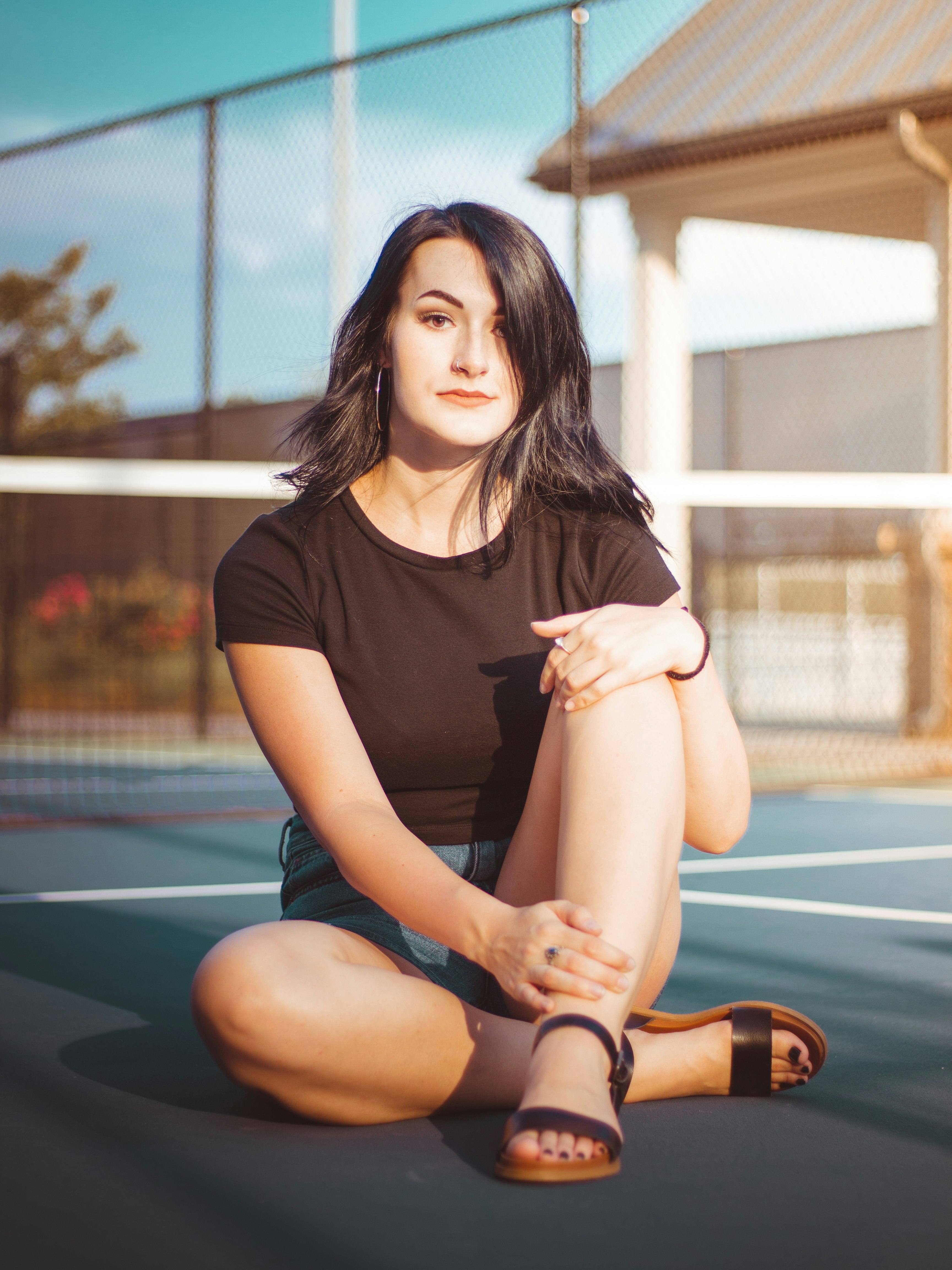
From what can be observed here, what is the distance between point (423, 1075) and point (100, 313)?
7512mm

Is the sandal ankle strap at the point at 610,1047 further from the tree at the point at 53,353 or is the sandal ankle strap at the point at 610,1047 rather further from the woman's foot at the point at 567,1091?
the tree at the point at 53,353

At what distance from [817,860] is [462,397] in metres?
2.26

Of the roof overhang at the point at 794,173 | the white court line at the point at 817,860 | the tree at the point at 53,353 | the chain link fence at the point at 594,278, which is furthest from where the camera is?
the tree at the point at 53,353

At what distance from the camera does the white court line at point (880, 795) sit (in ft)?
16.3

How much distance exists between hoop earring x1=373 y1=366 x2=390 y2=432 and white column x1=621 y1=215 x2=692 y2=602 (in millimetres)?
4045

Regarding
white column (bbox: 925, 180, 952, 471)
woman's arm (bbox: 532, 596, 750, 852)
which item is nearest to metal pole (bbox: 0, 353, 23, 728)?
white column (bbox: 925, 180, 952, 471)

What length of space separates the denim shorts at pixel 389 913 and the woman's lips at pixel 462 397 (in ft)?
1.82

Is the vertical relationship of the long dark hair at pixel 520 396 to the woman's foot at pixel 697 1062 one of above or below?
above

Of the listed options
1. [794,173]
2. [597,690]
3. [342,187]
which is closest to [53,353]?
[342,187]

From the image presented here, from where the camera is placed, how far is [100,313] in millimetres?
8289

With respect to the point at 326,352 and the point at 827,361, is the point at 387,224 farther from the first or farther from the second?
the point at 827,361

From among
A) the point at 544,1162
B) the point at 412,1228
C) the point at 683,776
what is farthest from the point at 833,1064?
the point at 412,1228

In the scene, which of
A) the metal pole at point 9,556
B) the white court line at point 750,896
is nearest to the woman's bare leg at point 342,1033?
the white court line at point 750,896

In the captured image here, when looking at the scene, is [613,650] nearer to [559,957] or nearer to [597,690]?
Result: [597,690]
